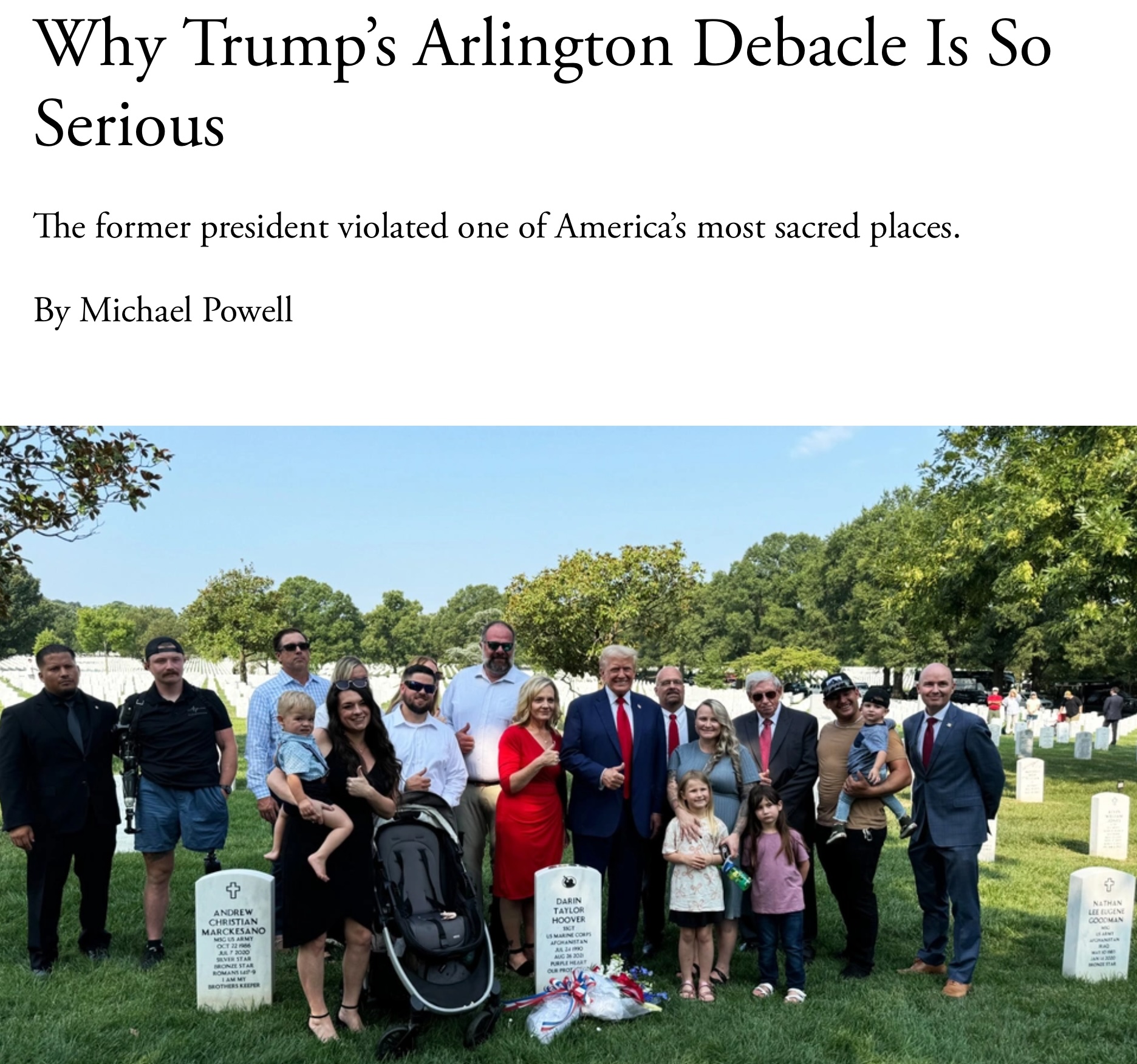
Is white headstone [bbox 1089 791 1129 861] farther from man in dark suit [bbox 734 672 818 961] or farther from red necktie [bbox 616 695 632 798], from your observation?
red necktie [bbox 616 695 632 798]

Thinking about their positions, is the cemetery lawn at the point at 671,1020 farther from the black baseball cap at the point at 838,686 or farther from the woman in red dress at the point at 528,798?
the black baseball cap at the point at 838,686

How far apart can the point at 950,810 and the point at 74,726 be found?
5847 mm

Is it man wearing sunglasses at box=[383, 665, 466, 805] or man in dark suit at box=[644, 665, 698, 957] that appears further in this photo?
man in dark suit at box=[644, 665, 698, 957]

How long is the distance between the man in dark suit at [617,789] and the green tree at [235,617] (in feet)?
135

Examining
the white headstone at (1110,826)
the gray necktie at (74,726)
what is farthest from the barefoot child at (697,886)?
the white headstone at (1110,826)

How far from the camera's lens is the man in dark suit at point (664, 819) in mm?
7328

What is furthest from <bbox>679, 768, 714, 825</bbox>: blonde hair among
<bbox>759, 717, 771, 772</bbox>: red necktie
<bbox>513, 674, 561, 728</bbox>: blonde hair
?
<bbox>513, 674, 561, 728</bbox>: blonde hair

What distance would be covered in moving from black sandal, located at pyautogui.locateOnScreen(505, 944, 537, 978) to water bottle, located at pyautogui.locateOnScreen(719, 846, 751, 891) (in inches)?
57.4

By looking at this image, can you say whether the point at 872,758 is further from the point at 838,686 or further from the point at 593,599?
the point at 593,599

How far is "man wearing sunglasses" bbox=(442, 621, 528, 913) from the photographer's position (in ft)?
23.4

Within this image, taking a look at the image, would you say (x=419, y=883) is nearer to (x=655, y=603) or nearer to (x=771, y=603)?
(x=655, y=603)

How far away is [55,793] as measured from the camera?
6.63m

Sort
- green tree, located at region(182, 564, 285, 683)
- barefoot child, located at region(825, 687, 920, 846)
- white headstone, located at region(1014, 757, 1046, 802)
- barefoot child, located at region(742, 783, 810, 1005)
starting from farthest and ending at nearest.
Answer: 1. green tree, located at region(182, 564, 285, 683)
2. white headstone, located at region(1014, 757, 1046, 802)
3. barefoot child, located at region(825, 687, 920, 846)
4. barefoot child, located at region(742, 783, 810, 1005)

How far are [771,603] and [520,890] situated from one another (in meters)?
77.8
